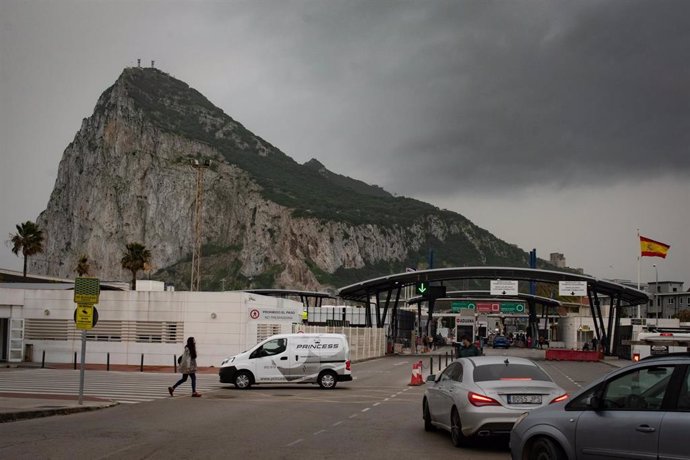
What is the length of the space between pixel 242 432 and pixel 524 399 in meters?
5.36

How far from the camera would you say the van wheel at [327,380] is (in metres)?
29.6

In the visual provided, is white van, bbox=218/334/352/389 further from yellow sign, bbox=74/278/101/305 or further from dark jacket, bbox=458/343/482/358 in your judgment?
dark jacket, bbox=458/343/482/358

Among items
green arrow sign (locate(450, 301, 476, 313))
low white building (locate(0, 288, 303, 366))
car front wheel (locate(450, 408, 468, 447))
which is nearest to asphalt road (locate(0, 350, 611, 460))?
car front wheel (locate(450, 408, 468, 447))

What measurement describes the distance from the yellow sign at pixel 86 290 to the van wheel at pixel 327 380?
31.4ft

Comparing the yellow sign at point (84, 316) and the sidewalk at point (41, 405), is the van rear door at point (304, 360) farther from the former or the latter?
the yellow sign at point (84, 316)

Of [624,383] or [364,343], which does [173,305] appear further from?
[624,383]

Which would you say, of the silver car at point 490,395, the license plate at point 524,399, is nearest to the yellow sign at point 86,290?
the silver car at point 490,395

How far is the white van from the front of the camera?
29.4 meters

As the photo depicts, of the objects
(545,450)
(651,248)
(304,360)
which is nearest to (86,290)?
(304,360)

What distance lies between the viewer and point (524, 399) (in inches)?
539

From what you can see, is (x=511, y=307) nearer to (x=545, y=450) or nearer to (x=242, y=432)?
(x=242, y=432)

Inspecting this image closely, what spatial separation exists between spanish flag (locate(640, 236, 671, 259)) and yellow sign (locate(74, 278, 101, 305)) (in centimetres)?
4997

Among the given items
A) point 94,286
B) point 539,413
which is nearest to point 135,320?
point 94,286

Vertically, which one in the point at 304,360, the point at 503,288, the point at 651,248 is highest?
the point at 651,248
